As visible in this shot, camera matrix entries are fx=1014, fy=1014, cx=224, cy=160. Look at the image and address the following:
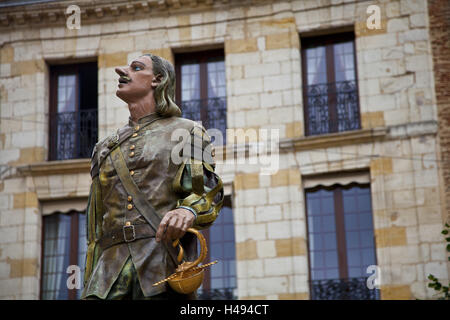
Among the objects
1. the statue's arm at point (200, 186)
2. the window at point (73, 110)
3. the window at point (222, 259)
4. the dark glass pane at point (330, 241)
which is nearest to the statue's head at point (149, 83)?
the statue's arm at point (200, 186)

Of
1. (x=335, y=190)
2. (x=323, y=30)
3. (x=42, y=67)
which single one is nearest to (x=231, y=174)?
(x=335, y=190)

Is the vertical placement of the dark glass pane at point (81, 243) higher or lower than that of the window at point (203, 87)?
lower

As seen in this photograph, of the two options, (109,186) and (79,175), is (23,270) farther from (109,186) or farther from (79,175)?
(109,186)

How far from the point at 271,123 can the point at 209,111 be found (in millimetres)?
1404

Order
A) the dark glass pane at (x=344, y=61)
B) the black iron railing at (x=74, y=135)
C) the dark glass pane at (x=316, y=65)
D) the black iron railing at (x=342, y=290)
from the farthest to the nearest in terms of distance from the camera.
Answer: the black iron railing at (x=74, y=135), the dark glass pane at (x=316, y=65), the dark glass pane at (x=344, y=61), the black iron railing at (x=342, y=290)

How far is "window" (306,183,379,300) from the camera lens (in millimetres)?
19344

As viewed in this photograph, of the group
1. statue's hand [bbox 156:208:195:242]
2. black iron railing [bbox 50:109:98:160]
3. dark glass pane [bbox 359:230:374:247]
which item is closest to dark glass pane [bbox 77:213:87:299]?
black iron railing [bbox 50:109:98:160]

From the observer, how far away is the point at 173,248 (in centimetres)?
650

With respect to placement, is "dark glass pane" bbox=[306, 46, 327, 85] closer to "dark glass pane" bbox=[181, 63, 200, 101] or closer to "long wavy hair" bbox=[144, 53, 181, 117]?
"dark glass pane" bbox=[181, 63, 200, 101]

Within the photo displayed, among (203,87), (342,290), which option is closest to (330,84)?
(203,87)

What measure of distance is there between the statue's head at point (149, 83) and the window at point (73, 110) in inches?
577

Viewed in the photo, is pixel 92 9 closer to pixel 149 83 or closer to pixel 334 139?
pixel 334 139

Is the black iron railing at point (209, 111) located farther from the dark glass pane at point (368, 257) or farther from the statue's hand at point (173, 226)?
the statue's hand at point (173, 226)

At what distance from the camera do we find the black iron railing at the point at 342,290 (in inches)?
752
